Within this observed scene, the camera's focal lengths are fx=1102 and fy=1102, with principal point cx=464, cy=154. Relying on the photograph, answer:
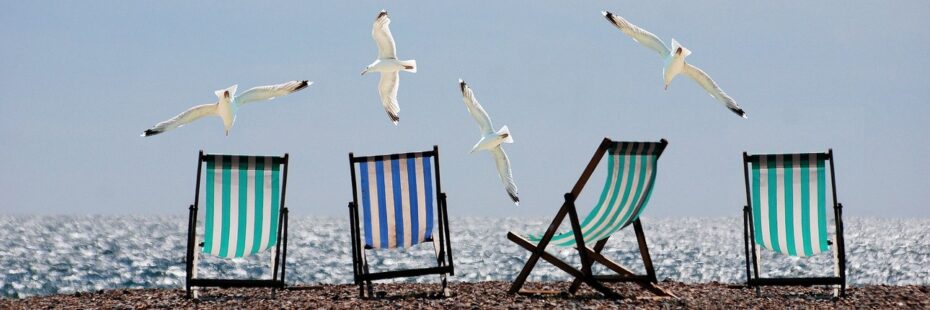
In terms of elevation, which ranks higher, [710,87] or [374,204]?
[710,87]

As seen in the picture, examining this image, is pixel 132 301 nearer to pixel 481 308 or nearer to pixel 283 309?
pixel 283 309

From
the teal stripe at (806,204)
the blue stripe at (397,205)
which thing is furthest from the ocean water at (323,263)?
the blue stripe at (397,205)

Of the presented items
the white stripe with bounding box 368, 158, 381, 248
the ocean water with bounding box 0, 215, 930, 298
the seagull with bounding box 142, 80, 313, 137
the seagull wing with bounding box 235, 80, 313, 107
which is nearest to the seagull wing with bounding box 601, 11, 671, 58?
the white stripe with bounding box 368, 158, 381, 248

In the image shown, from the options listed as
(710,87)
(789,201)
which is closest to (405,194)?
(710,87)

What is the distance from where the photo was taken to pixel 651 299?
6.67 metres

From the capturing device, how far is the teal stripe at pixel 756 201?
7078 mm

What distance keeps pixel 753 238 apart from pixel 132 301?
155 inches

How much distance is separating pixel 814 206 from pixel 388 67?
10.0ft

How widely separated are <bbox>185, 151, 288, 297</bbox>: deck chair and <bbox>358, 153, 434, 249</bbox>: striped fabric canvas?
54cm

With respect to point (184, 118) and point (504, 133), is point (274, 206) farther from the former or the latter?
point (504, 133)

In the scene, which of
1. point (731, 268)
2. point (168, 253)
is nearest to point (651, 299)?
point (731, 268)

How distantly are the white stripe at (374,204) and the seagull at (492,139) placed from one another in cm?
92

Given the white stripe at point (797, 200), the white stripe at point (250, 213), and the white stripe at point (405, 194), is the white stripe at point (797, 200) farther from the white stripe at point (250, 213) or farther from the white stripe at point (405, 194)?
the white stripe at point (250, 213)

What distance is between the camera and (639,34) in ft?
25.0
